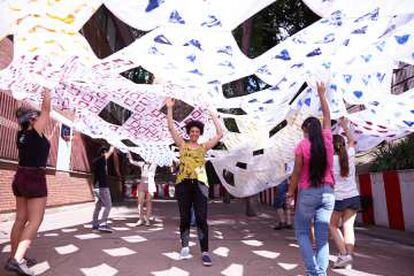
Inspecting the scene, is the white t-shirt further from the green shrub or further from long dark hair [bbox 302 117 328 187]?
the green shrub

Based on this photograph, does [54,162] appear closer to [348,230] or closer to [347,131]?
[347,131]

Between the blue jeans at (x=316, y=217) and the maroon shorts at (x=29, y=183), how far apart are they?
258 centimetres

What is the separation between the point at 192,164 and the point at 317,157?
5.72ft

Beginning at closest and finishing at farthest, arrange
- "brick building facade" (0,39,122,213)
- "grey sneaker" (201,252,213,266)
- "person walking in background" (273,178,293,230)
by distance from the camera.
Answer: "grey sneaker" (201,252,213,266)
"person walking in background" (273,178,293,230)
"brick building facade" (0,39,122,213)

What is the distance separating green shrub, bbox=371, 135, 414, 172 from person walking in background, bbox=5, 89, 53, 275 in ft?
26.3

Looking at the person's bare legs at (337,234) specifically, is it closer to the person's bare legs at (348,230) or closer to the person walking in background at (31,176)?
the person's bare legs at (348,230)

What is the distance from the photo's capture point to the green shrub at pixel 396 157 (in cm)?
1070

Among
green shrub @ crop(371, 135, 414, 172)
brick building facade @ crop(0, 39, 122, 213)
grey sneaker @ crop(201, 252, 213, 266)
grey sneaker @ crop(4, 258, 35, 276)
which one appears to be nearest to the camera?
grey sneaker @ crop(4, 258, 35, 276)

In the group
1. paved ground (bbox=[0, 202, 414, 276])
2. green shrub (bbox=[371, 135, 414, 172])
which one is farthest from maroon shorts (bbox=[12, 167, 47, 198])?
green shrub (bbox=[371, 135, 414, 172])

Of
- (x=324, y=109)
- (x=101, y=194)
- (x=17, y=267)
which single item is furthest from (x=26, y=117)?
(x=101, y=194)

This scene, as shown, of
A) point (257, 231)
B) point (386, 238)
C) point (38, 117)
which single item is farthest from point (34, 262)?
point (386, 238)

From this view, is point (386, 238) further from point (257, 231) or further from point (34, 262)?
point (34, 262)

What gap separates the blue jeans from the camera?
174 inches

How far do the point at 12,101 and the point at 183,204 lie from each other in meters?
6.85
